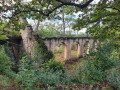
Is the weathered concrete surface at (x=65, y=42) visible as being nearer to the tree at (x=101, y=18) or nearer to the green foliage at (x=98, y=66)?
the tree at (x=101, y=18)

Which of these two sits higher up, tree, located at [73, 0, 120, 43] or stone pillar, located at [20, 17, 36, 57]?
tree, located at [73, 0, 120, 43]

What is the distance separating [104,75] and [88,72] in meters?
0.60

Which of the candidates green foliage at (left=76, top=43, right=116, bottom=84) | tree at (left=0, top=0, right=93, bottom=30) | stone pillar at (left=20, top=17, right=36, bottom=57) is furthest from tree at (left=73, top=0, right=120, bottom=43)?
stone pillar at (left=20, top=17, right=36, bottom=57)

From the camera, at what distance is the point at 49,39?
1210 centimetres

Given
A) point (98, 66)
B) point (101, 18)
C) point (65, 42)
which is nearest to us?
point (98, 66)

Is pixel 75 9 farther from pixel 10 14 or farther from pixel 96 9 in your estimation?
pixel 10 14

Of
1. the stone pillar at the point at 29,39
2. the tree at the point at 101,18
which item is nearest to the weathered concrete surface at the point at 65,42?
the stone pillar at the point at 29,39

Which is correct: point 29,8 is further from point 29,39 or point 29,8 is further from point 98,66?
point 29,39

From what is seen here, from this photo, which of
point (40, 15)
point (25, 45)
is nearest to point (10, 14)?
point (40, 15)

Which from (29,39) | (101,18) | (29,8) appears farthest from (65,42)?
(29,8)

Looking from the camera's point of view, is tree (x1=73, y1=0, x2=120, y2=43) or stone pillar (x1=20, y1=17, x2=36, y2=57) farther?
stone pillar (x1=20, y1=17, x2=36, y2=57)

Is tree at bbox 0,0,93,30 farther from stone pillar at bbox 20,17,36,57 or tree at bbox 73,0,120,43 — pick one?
stone pillar at bbox 20,17,36,57

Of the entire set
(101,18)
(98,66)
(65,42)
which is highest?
(101,18)

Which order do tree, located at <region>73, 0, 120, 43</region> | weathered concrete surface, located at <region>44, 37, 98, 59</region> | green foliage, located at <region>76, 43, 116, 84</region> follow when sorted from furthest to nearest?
1. weathered concrete surface, located at <region>44, 37, 98, 59</region>
2. tree, located at <region>73, 0, 120, 43</region>
3. green foliage, located at <region>76, 43, 116, 84</region>
